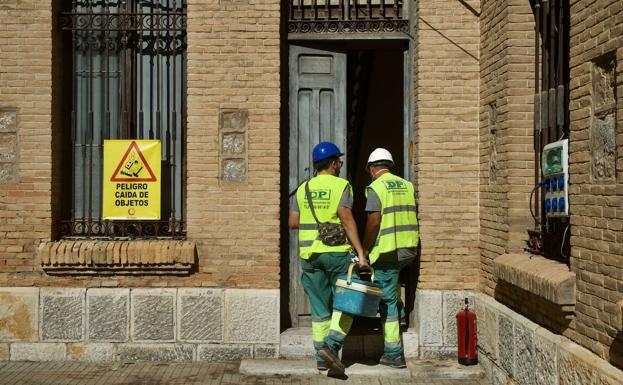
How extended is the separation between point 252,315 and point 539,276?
303cm

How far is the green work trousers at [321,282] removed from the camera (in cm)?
739

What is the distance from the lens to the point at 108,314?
805 cm

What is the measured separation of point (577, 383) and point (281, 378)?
9.55 feet

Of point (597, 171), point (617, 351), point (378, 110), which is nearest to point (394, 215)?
point (597, 171)

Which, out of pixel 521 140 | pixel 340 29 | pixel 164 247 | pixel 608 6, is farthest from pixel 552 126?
pixel 164 247

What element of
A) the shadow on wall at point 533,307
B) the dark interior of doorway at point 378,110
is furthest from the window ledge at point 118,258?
the dark interior of doorway at point 378,110

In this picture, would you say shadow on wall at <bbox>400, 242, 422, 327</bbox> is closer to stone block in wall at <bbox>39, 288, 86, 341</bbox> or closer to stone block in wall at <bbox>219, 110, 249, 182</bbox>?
stone block in wall at <bbox>219, 110, 249, 182</bbox>

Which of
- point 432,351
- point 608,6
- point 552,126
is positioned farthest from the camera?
point 432,351

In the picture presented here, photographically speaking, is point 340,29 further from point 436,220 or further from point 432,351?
point 432,351

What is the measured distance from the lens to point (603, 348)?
5.19 meters

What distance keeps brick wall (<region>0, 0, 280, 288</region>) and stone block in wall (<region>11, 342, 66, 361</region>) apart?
648 millimetres

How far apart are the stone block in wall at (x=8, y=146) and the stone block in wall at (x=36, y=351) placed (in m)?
1.58

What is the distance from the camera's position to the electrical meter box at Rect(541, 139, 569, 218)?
5953mm

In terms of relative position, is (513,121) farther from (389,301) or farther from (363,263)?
(389,301)
